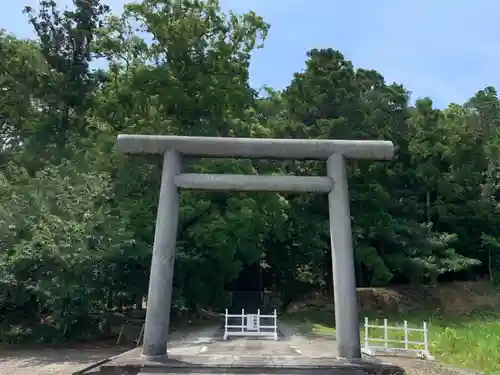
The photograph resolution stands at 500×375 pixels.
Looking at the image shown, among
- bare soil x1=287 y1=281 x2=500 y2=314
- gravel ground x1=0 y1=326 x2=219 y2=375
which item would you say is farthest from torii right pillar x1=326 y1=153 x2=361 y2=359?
bare soil x1=287 y1=281 x2=500 y2=314

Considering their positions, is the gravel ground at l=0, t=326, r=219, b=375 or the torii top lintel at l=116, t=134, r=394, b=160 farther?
the gravel ground at l=0, t=326, r=219, b=375

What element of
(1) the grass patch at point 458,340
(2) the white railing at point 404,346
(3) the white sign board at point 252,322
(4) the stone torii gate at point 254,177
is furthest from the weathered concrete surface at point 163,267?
(3) the white sign board at point 252,322

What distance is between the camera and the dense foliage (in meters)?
15.3

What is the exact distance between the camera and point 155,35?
1850cm

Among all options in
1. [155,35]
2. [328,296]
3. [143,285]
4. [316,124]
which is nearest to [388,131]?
[316,124]

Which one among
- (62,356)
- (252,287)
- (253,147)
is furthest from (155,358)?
(252,287)

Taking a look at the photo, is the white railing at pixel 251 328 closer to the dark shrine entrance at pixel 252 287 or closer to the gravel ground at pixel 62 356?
the gravel ground at pixel 62 356

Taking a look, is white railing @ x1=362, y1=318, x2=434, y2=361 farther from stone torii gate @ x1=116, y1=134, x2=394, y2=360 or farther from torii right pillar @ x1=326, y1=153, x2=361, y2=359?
stone torii gate @ x1=116, y1=134, x2=394, y2=360

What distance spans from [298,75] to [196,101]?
28.7ft

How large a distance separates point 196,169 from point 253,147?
856cm

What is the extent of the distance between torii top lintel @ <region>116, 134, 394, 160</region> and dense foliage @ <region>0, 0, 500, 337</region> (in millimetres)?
6963

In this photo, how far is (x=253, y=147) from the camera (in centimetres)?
867

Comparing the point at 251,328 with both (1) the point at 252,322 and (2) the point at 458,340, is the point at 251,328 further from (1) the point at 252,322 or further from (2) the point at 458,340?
(2) the point at 458,340

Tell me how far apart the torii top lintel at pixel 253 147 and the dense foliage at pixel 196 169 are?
696cm
